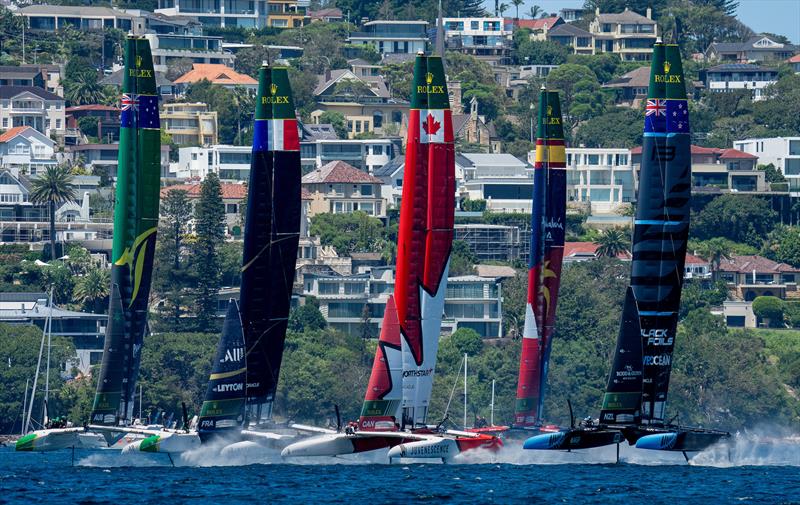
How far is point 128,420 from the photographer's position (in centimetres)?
7056

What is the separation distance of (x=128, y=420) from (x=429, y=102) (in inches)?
538

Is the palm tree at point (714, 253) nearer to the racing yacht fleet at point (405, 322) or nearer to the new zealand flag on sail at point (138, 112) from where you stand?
the racing yacht fleet at point (405, 322)

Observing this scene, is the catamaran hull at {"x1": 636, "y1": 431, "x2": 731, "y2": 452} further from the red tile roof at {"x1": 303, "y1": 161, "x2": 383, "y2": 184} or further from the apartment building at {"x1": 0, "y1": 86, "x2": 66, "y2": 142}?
the apartment building at {"x1": 0, "y1": 86, "x2": 66, "y2": 142}

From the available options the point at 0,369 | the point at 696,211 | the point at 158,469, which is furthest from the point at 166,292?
the point at 158,469

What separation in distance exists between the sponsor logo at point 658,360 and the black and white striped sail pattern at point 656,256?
3cm

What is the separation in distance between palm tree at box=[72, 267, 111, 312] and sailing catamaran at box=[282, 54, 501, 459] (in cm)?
6802

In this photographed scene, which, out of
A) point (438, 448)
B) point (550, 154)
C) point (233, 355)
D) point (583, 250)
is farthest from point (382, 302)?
point (438, 448)

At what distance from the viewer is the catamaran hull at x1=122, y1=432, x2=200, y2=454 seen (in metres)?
65.5

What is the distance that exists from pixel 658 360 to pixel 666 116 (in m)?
7.27

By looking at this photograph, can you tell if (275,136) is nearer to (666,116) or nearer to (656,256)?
(666,116)

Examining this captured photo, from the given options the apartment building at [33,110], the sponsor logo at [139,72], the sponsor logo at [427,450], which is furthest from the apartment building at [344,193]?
the sponsor logo at [427,450]

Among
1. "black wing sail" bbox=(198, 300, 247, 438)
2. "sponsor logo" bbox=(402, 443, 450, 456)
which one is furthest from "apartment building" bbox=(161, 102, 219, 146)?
"sponsor logo" bbox=(402, 443, 450, 456)

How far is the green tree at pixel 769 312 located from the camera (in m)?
146

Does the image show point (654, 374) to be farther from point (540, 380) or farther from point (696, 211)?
point (696, 211)
